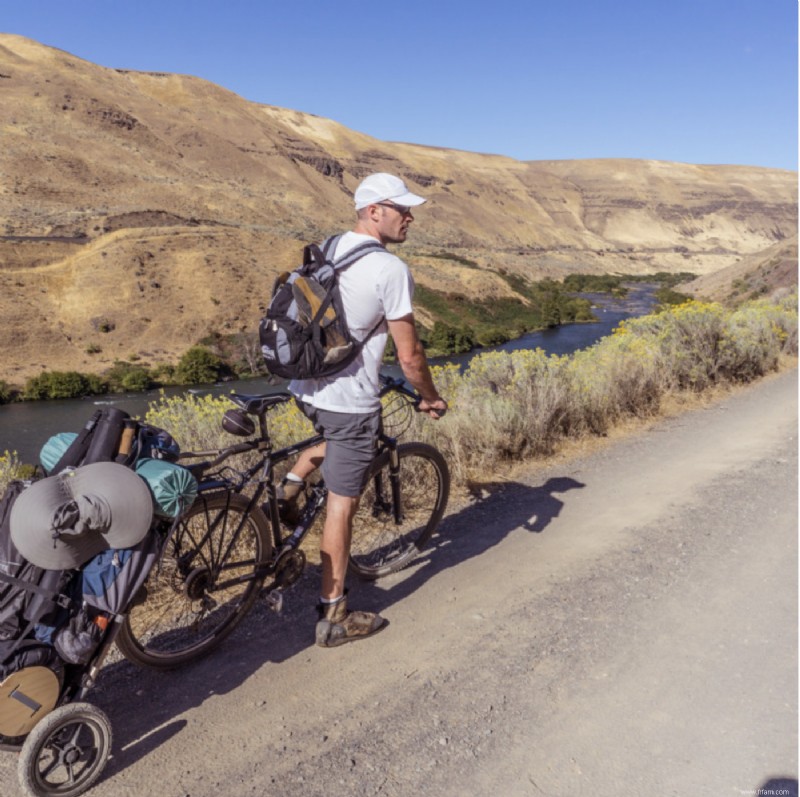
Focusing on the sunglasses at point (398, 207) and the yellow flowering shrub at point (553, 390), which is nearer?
the sunglasses at point (398, 207)

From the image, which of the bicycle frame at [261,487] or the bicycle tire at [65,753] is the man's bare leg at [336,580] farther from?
the bicycle tire at [65,753]

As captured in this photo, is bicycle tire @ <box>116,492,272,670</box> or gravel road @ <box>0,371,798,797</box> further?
A: bicycle tire @ <box>116,492,272,670</box>

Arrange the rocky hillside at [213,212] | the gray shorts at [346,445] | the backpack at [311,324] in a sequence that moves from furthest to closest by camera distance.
Result: the rocky hillside at [213,212] < the gray shorts at [346,445] < the backpack at [311,324]

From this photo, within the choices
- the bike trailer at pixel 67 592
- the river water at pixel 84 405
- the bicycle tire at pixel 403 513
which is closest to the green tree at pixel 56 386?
the river water at pixel 84 405

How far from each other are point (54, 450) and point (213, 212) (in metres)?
54.9

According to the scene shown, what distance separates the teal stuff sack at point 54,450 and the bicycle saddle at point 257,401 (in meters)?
0.82

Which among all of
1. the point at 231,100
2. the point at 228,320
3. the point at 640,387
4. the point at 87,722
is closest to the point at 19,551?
the point at 87,722

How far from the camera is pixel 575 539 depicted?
4621 millimetres

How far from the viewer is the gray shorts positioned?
3.19m

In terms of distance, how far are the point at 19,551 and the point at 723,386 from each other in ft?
30.7

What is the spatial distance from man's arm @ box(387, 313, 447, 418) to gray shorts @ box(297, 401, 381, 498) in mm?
265

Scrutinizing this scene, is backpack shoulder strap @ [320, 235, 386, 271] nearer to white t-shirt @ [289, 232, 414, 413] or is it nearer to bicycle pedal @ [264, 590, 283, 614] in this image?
white t-shirt @ [289, 232, 414, 413]

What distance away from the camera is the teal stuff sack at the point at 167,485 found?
2484 mm

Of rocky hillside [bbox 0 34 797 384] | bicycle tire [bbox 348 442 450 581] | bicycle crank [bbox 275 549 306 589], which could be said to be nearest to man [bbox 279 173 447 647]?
bicycle crank [bbox 275 549 306 589]
